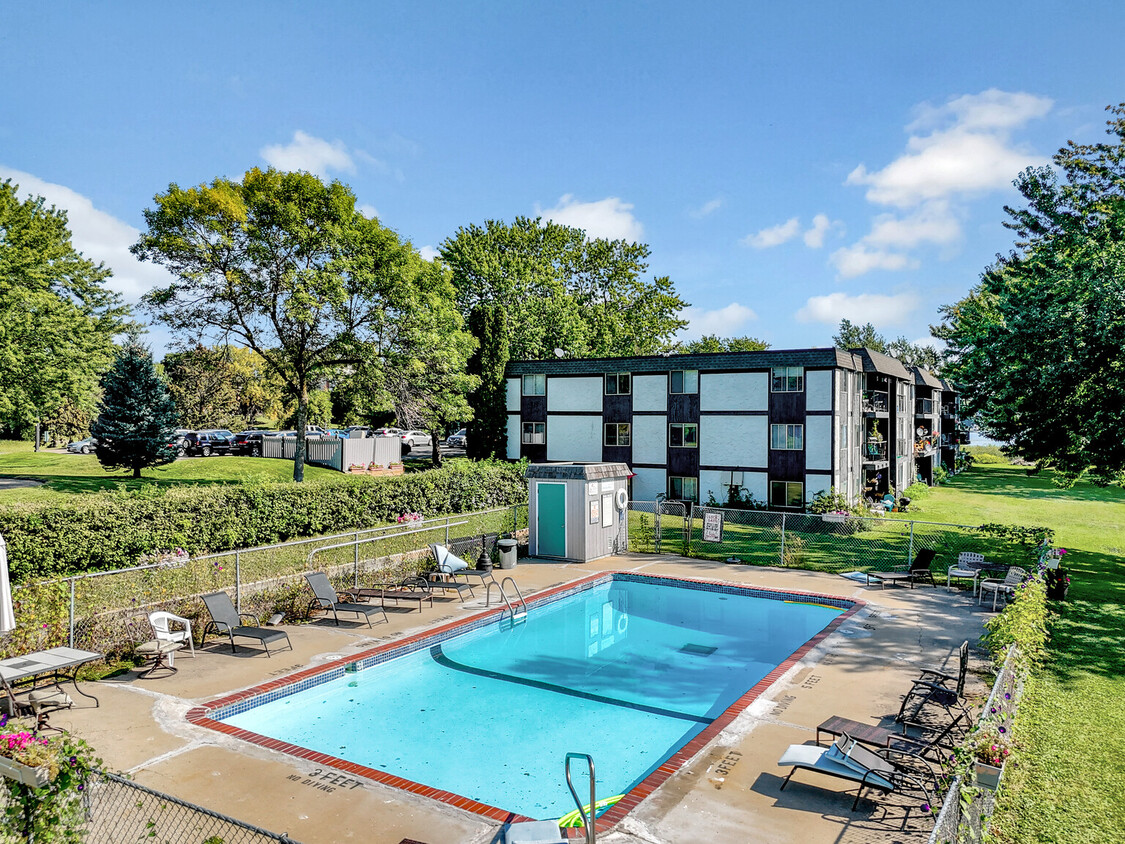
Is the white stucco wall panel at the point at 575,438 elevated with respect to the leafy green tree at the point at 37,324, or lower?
lower

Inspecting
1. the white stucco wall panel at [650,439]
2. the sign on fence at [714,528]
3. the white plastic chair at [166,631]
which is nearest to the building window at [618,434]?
the white stucco wall panel at [650,439]

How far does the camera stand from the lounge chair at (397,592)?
16527 mm

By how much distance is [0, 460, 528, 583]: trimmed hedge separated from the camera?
1577cm

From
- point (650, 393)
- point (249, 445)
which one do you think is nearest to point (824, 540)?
point (650, 393)

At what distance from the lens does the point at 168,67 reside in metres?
16.0

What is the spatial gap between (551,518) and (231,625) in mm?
11446

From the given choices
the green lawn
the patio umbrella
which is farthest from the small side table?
the green lawn

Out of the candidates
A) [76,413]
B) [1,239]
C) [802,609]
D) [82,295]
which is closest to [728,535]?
[802,609]

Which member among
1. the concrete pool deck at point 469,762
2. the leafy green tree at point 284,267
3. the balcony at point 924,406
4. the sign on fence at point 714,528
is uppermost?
the leafy green tree at point 284,267

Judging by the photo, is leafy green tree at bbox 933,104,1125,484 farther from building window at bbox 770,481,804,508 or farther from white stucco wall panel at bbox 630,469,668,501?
white stucco wall panel at bbox 630,469,668,501

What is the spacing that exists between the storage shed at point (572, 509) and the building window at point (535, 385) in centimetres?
1657

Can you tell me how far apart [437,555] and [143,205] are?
23.6 metres

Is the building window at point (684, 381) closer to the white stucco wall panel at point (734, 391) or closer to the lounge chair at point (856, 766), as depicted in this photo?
the white stucco wall panel at point (734, 391)

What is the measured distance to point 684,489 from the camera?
3616 cm
